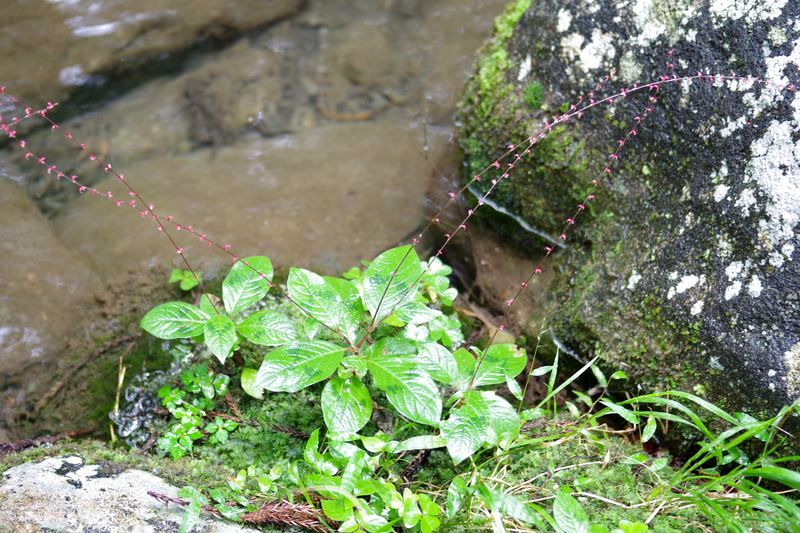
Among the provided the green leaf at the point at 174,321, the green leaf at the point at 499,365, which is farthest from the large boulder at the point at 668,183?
the green leaf at the point at 174,321

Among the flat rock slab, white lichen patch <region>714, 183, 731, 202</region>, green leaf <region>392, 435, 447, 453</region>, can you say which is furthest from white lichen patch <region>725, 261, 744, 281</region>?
the flat rock slab

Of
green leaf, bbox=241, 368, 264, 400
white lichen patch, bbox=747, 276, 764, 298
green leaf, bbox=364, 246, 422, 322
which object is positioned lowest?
green leaf, bbox=241, 368, 264, 400

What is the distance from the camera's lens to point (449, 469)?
8.92ft

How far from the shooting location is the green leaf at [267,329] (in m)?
2.74

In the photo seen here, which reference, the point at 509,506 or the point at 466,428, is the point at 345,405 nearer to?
the point at 466,428

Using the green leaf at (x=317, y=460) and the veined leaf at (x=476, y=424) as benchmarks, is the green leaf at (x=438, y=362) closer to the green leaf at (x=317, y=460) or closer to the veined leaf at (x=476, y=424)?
the veined leaf at (x=476, y=424)

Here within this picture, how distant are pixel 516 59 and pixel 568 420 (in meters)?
2.19

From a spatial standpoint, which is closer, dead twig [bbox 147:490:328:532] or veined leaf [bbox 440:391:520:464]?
dead twig [bbox 147:490:328:532]

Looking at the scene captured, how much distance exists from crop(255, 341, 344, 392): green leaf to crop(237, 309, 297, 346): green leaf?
0.16m

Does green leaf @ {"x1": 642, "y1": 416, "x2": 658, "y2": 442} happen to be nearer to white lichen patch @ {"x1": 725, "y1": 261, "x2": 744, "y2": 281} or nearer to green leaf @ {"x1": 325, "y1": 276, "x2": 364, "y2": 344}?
white lichen patch @ {"x1": 725, "y1": 261, "x2": 744, "y2": 281}

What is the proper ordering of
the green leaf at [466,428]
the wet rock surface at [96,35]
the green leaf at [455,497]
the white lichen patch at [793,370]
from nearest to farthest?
1. the green leaf at [455,497]
2. the green leaf at [466,428]
3. the white lichen patch at [793,370]
4. the wet rock surface at [96,35]

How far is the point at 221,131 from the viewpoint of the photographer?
4980 mm

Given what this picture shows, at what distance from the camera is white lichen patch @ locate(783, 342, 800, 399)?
2572 mm

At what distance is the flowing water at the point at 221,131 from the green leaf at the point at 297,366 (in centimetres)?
155
